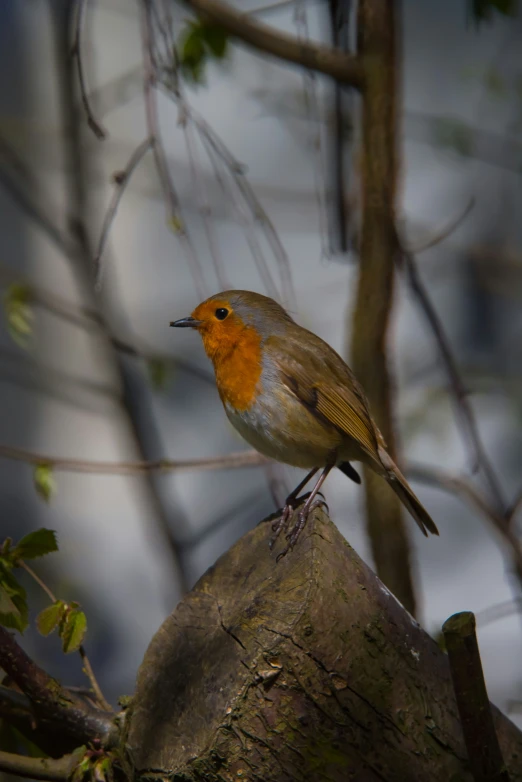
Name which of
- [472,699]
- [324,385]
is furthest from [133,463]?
[472,699]

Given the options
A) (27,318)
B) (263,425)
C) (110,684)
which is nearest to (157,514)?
(110,684)

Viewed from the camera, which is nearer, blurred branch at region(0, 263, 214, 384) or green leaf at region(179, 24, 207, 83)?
green leaf at region(179, 24, 207, 83)

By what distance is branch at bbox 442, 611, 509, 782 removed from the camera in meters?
1.48

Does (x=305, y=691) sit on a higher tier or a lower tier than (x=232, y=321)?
lower

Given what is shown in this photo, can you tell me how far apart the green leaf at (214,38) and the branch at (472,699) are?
7.85ft

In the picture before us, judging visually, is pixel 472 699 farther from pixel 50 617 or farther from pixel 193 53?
pixel 193 53

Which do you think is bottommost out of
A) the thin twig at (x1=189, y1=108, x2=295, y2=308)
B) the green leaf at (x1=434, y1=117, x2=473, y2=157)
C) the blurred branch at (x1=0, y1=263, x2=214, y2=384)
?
the thin twig at (x1=189, y1=108, x2=295, y2=308)

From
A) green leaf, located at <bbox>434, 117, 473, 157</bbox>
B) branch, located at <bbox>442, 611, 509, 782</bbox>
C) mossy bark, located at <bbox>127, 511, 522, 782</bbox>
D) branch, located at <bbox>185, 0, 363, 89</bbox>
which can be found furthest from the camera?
green leaf, located at <bbox>434, 117, 473, 157</bbox>

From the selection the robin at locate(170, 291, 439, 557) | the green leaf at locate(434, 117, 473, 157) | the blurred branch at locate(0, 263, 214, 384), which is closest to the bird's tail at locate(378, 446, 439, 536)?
the robin at locate(170, 291, 439, 557)

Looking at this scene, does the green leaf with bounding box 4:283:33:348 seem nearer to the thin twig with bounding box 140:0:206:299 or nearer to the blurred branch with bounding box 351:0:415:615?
the thin twig with bounding box 140:0:206:299

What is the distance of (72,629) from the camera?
1.90 m

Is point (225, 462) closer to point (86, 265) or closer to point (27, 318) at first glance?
point (27, 318)

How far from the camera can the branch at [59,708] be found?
5.99 feet

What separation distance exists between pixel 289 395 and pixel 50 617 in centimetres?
100
